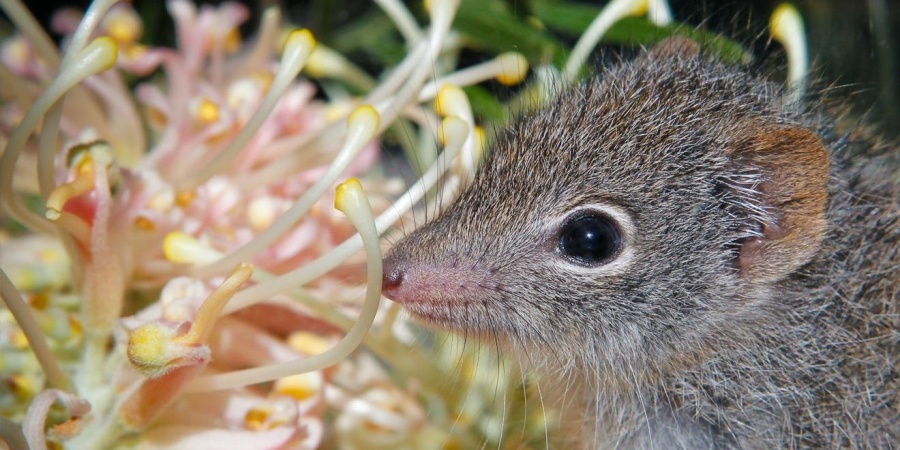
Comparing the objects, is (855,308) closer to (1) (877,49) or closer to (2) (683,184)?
(2) (683,184)

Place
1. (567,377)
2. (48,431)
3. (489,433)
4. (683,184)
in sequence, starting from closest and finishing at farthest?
(48,431)
(683,184)
(567,377)
(489,433)

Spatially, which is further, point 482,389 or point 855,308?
point 482,389

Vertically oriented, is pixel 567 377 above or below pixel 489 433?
above

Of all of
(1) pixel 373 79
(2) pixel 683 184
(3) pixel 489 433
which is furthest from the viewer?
(1) pixel 373 79

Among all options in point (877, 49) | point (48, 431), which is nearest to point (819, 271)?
point (877, 49)

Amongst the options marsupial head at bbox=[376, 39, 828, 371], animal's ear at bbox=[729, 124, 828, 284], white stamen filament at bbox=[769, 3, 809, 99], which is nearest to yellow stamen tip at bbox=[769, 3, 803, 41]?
white stamen filament at bbox=[769, 3, 809, 99]

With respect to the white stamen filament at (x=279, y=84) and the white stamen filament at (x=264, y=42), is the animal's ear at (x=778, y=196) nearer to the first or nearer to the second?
the white stamen filament at (x=279, y=84)

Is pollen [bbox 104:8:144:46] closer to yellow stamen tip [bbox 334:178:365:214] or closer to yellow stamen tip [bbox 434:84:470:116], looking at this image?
yellow stamen tip [bbox 434:84:470:116]

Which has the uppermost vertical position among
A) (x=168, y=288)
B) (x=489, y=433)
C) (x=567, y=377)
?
(x=168, y=288)
